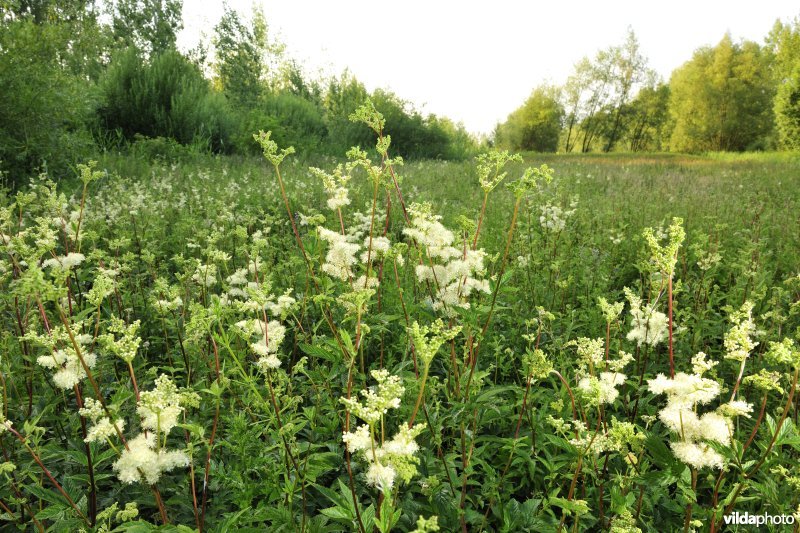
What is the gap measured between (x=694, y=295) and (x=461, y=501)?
9.60 feet

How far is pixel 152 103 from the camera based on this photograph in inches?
560

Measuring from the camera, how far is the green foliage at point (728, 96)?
3572cm

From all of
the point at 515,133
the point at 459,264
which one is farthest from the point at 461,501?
the point at 515,133

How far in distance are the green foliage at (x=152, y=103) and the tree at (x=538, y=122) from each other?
40.7m

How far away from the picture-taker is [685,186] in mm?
9695

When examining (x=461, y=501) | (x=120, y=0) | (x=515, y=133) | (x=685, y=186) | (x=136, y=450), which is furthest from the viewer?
(x=515, y=133)

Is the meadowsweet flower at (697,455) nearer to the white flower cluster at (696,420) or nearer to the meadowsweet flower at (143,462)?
the white flower cluster at (696,420)

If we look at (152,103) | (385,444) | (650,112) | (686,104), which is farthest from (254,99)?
(650,112)

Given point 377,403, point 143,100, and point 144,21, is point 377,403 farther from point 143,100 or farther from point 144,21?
point 144,21

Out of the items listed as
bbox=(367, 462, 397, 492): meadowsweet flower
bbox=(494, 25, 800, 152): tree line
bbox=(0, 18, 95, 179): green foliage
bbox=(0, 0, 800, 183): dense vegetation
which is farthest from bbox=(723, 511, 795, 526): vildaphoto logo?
bbox=(494, 25, 800, 152): tree line

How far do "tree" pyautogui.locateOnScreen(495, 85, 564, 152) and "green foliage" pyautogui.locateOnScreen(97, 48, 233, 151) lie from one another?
40.7 meters

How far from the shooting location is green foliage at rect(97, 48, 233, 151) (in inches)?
557

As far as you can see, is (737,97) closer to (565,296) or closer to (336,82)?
(336,82)

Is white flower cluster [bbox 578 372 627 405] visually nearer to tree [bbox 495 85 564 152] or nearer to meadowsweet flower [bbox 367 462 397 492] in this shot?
meadowsweet flower [bbox 367 462 397 492]
